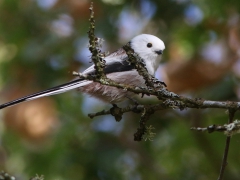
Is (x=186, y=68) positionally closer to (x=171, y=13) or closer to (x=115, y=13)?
(x=171, y=13)

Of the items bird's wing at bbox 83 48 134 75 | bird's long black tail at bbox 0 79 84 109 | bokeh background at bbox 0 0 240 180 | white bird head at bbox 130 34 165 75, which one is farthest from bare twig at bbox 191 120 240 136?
bokeh background at bbox 0 0 240 180

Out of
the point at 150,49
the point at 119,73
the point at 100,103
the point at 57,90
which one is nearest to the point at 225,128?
the point at 57,90

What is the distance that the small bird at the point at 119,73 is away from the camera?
3.56 m

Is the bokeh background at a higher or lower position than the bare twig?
higher

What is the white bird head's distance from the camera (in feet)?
13.9

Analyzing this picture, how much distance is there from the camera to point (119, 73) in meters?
3.98

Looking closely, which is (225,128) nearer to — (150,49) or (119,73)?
(119,73)

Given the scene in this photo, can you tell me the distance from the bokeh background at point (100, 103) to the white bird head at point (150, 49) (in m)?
0.62

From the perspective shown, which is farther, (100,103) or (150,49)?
(100,103)

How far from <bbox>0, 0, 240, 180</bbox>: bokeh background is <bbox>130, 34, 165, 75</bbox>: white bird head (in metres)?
0.62

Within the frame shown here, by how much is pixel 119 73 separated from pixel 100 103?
1.20 meters

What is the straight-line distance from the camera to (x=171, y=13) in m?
5.36

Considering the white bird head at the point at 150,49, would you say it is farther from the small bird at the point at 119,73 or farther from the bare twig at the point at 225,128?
the bare twig at the point at 225,128

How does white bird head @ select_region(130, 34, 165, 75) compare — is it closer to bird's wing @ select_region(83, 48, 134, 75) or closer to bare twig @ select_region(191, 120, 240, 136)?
bird's wing @ select_region(83, 48, 134, 75)
